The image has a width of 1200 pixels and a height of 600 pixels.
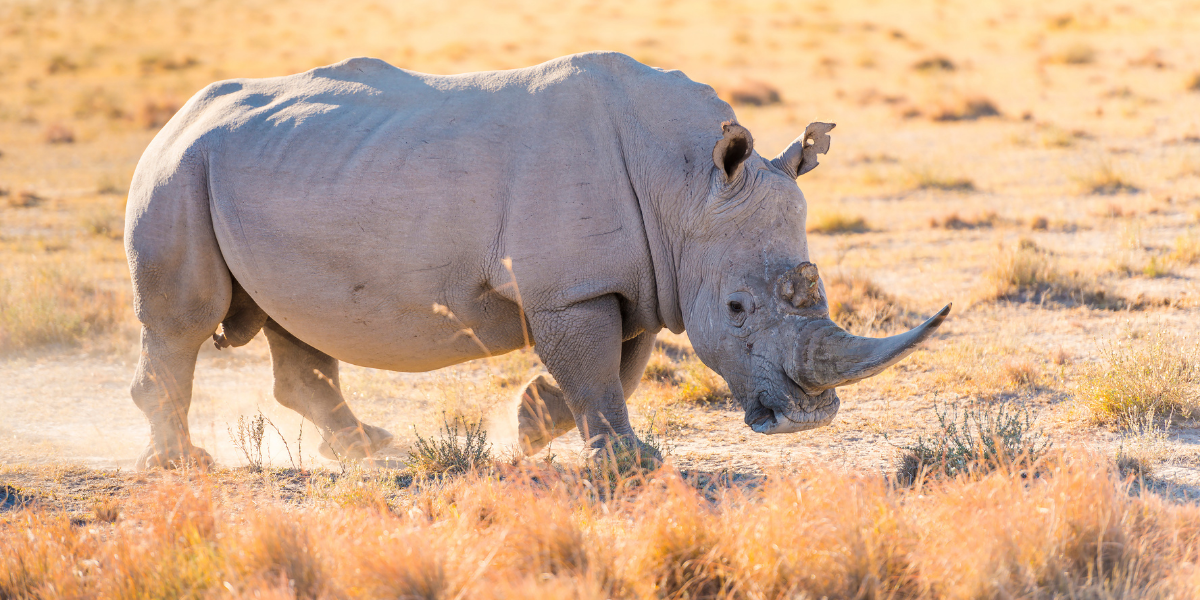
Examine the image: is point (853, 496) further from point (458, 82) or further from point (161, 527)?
point (458, 82)

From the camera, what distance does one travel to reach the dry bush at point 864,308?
26.2ft

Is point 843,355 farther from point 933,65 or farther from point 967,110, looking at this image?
point 933,65

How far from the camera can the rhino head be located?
4.41m

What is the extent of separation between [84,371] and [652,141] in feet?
17.8

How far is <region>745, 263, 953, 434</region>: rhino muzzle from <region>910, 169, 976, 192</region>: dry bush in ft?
32.7

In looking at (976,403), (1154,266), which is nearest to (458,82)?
(976,403)

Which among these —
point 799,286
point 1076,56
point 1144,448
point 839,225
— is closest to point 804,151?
point 799,286

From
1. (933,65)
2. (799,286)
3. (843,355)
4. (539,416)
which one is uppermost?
(933,65)

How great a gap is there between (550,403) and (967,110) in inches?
653

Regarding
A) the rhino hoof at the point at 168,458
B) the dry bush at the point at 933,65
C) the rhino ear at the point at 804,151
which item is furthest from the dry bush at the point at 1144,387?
the dry bush at the point at 933,65

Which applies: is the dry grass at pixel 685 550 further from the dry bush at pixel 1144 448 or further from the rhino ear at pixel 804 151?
the rhino ear at pixel 804 151

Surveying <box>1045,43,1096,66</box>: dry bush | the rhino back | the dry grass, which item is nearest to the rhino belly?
the rhino back

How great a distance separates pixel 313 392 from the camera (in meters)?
6.31

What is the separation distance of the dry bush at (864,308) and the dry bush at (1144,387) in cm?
193
